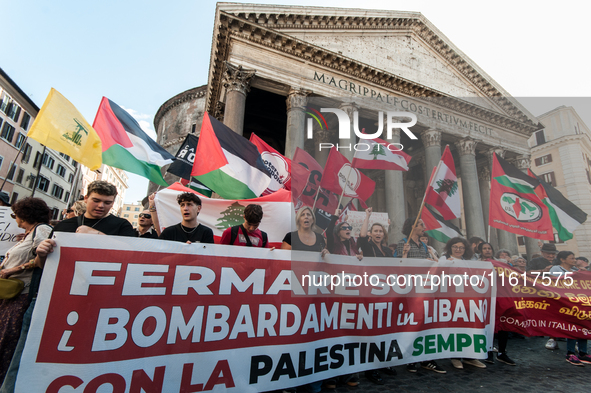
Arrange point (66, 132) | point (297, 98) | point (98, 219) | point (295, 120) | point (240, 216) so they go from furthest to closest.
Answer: point (297, 98) → point (295, 120) → point (240, 216) → point (66, 132) → point (98, 219)

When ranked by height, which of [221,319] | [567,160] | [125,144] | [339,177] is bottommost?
[221,319]

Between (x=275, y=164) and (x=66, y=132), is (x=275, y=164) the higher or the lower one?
the higher one

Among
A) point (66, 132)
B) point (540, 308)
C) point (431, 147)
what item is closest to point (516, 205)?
point (540, 308)

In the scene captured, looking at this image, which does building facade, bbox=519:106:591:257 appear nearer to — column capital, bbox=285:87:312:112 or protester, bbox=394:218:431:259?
column capital, bbox=285:87:312:112

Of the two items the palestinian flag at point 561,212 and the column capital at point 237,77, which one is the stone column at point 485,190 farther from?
the column capital at point 237,77

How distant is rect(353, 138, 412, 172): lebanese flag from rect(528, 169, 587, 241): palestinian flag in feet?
9.39

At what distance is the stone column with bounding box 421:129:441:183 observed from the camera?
17062mm

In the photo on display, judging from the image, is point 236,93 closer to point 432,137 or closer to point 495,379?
point 432,137

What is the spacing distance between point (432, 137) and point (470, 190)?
4.32m

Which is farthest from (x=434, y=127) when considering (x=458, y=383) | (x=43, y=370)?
(x=43, y=370)

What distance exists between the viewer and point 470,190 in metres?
18.2

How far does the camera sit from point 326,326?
3.19m

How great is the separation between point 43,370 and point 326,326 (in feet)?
8.10

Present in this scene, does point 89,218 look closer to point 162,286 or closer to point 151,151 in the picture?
point 162,286
